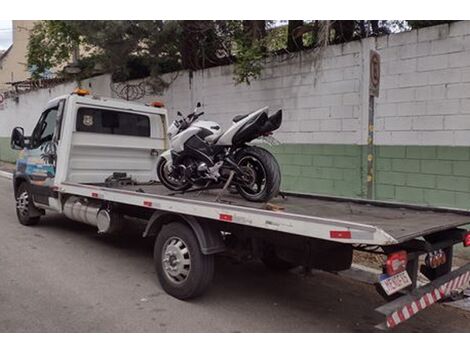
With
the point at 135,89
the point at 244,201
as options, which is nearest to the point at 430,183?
the point at 244,201

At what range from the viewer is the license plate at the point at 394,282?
3.35 metres

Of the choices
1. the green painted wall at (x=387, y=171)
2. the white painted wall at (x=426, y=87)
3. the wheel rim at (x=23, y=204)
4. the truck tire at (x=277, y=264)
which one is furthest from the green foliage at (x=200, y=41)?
the truck tire at (x=277, y=264)

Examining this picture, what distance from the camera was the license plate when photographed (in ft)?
11.0

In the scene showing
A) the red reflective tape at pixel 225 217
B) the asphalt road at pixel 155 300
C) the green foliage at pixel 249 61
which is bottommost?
the asphalt road at pixel 155 300

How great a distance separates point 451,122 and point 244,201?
335 centimetres

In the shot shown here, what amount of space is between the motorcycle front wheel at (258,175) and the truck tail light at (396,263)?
1771mm

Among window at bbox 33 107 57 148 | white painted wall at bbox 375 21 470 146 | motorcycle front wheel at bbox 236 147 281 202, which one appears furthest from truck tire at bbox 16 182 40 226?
white painted wall at bbox 375 21 470 146

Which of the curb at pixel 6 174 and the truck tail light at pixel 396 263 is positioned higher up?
the truck tail light at pixel 396 263

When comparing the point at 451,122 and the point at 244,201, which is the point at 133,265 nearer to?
the point at 244,201

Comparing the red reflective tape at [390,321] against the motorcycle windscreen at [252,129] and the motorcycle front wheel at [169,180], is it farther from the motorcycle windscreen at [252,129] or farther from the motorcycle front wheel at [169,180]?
the motorcycle front wheel at [169,180]

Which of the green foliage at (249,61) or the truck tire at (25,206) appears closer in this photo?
the truck tire at (25,206)

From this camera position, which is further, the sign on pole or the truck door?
the truck door

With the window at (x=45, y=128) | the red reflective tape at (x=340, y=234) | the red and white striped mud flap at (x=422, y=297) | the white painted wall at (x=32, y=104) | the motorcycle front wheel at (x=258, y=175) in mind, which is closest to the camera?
the red reflective tape at (x=340, y=234)

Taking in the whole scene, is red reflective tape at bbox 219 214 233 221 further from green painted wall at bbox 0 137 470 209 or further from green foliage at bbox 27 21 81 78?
green foliage at bbox 27 21 81 78
